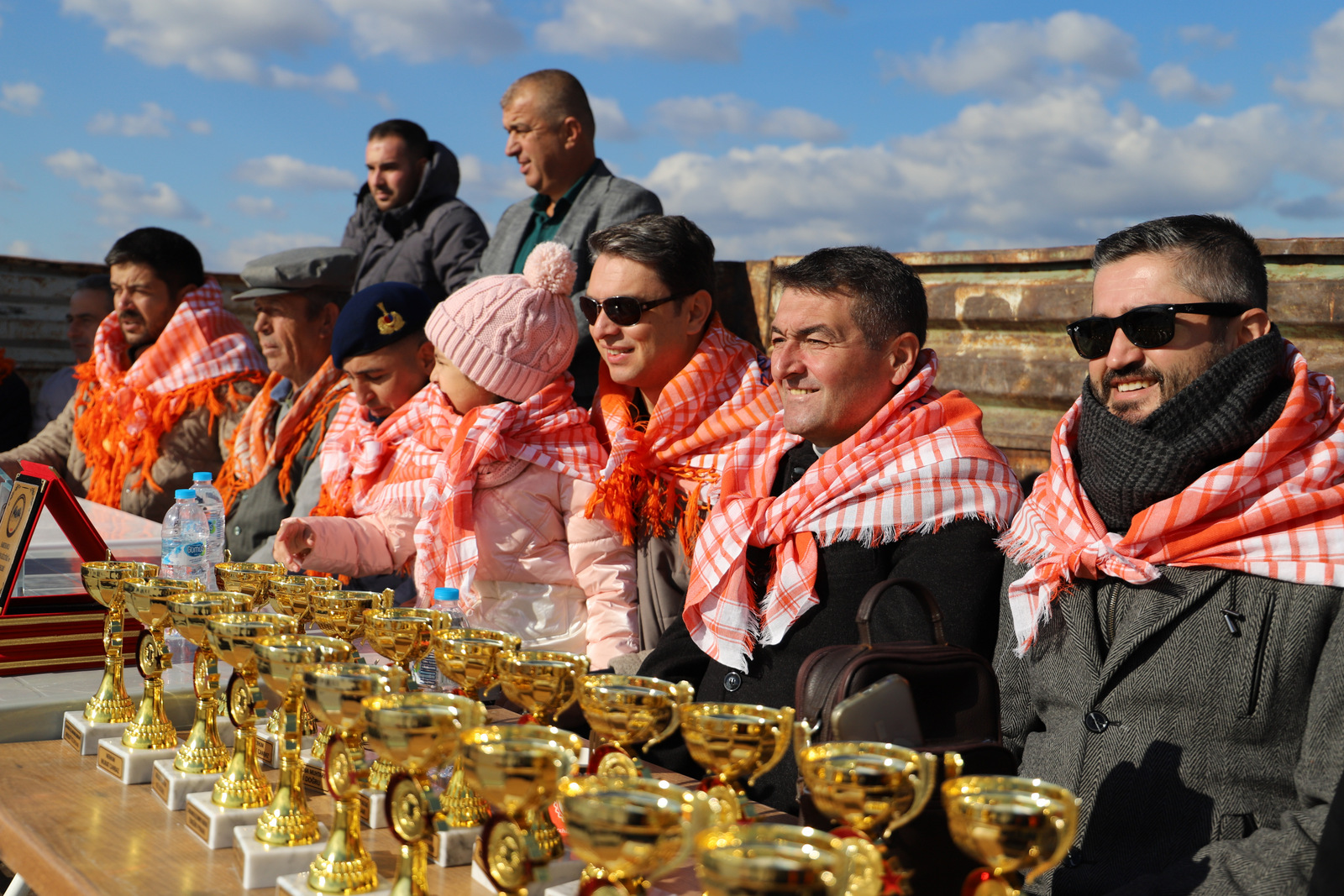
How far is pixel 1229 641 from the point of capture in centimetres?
213

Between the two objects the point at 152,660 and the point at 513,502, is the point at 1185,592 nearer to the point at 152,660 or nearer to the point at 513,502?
the point at 152,660

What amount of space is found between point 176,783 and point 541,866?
0.91 metres

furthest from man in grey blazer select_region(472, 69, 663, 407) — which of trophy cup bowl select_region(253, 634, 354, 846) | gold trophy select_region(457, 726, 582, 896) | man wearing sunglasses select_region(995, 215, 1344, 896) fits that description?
gold trophy select_region(457, 726, 582, 896)

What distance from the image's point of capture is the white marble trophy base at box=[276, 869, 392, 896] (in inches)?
59.6

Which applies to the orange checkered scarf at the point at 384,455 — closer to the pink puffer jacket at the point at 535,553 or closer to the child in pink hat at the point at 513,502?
the child in pink hat at the point at 513,502

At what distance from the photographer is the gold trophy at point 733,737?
1425mm

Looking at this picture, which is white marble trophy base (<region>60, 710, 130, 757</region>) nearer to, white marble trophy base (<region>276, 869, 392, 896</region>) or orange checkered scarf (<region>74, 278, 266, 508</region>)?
white marble trophy base (<region>276, 869, 392, 896</region>)

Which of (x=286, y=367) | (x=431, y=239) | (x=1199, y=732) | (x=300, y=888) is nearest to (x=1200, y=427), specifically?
(x=1199, y=732)

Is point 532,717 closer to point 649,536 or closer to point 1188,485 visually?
point 1188,485

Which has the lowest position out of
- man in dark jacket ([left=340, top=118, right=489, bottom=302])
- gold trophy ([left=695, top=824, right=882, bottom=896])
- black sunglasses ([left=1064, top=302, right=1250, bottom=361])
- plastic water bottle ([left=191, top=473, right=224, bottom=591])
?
gold trophy ([left=695, top=824, right=882, bottom=896])

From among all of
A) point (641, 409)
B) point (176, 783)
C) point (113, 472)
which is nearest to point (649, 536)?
point (641, 409)

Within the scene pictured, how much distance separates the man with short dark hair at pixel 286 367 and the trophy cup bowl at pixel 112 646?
2.76 meters

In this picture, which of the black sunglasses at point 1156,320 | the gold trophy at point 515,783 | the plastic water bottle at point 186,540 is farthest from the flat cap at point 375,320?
the gold trophy at point 515,783

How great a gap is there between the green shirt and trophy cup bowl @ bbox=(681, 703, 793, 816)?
151 inches
